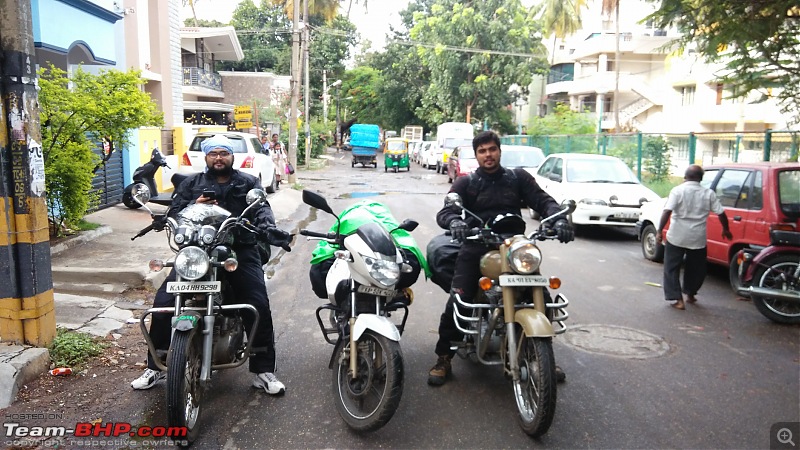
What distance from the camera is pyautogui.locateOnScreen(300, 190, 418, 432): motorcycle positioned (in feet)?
11.9

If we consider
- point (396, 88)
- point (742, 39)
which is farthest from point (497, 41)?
point (742, 39)

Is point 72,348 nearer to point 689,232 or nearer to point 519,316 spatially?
point 519,316

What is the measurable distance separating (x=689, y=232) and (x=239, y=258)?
5014 millimetres

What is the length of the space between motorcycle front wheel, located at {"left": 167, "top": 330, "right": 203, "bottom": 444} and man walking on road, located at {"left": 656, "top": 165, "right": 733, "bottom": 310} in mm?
5295

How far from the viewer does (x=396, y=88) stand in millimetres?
48219

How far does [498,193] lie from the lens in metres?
4.63

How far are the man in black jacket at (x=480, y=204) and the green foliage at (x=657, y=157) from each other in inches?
465

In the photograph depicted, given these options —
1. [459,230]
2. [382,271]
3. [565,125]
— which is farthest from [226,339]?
[565,125]

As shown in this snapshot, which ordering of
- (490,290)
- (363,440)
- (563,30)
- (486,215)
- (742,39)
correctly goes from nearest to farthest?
(363,440), (490,290), (486,215), (742,39), (563,30)

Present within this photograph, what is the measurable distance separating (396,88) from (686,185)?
1675 inches

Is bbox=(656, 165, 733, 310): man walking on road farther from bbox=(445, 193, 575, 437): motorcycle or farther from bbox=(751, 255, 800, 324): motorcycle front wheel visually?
bbox=(445, 193, 575, 437): motorcycle

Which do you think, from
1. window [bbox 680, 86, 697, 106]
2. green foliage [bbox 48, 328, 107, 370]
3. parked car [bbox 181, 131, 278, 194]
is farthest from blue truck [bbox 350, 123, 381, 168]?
green foliage [bbox 48, 328, 107, 370]

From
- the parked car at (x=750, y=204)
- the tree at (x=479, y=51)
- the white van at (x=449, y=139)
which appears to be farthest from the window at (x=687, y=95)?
the parked car at (x=750, y=204)

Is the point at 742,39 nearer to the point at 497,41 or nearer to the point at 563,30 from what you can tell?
the point at 497,41
